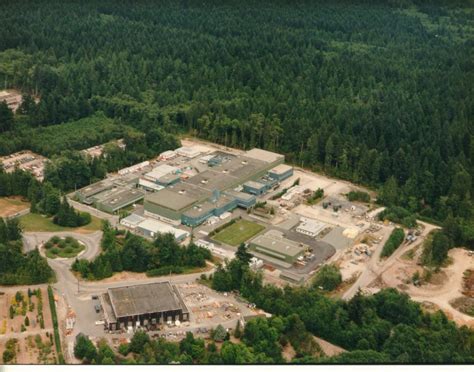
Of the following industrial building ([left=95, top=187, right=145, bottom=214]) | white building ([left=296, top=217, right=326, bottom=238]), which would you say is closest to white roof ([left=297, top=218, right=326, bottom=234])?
white building ([left=296, top=217, right=326, bottom=238])

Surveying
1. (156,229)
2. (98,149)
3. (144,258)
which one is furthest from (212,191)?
(98,149)

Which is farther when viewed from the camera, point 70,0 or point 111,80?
point 70,0

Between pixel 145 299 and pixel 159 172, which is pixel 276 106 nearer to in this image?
pixel 159 172

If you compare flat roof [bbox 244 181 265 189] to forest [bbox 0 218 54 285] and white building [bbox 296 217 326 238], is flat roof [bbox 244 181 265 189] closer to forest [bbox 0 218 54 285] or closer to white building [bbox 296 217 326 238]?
white building [bbox 296 217 326 238]

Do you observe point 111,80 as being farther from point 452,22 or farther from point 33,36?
point 452,22

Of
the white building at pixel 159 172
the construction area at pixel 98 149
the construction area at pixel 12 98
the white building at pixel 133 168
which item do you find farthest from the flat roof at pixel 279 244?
the construction area at pixel 12 98

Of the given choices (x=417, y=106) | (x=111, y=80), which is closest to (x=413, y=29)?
(x=417, y=106)

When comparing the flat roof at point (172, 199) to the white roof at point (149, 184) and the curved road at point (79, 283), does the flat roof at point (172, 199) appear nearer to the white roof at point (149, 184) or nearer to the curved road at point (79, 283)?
the white roof at point (149, 184)
